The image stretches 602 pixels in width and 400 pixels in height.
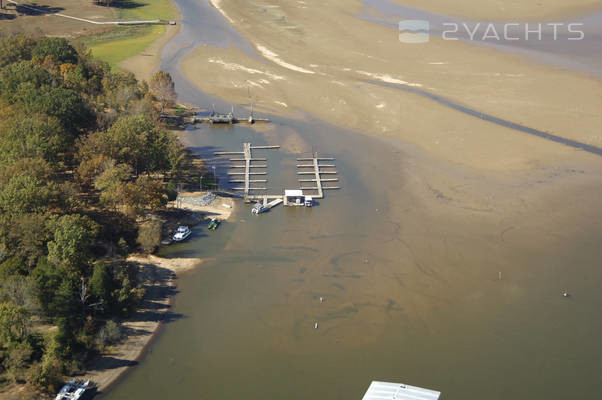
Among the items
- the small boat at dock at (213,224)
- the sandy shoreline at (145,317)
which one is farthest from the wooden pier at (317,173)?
the small boat at dock at (213,224)

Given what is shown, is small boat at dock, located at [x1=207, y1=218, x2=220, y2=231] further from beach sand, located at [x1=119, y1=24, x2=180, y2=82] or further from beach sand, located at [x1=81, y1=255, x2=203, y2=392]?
beach sand, located at [x1=119, y1=24, x2=180, y2=82]

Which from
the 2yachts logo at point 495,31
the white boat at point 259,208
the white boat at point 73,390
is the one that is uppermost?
the 2yachts logo at point 495,31

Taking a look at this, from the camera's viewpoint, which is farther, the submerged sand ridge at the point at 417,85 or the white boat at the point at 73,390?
the submerged sand ridge at the point at 417,85

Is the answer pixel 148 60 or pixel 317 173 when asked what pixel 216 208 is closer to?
pixel 317 173

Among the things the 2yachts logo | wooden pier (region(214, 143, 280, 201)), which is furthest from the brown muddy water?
the 2yachts logo

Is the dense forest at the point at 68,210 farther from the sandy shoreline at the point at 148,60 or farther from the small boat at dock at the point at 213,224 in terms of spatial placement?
the sandy shoreline at the point at 148,60
